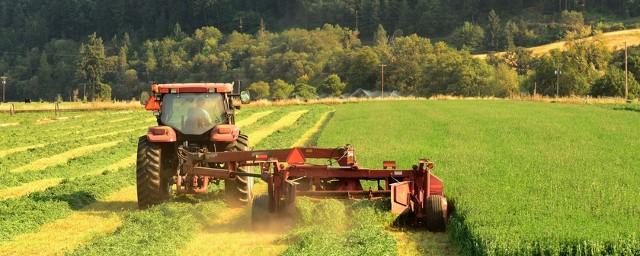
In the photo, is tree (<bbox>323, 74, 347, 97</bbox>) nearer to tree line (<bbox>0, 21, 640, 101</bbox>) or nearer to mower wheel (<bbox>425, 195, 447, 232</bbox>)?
tree line (<bbox>0, 21, 640, 101</bbox>)

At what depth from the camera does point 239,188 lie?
12906 millimetres

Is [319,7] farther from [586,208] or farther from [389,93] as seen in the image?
[586,208]

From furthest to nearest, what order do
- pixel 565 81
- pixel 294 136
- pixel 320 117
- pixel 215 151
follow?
pixel 565 81 → pixel 320 117 → pixel 294 136 → pixel 215 151

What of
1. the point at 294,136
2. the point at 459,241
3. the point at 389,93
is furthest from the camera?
the point at 389,93

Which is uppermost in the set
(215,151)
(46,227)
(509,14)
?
(509,14)

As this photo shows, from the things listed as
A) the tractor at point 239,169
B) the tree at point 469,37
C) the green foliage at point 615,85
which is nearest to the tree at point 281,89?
the tree at point 469,37

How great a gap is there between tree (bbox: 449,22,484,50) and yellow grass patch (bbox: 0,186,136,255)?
118 meters

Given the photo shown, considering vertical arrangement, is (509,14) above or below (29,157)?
above

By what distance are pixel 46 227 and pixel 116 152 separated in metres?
11.9

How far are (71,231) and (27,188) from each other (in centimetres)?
514

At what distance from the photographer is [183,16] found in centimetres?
18300

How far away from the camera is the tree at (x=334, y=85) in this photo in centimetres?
9826

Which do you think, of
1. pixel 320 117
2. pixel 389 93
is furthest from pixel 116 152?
pixel 389 93

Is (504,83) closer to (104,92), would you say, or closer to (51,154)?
(104,92)
